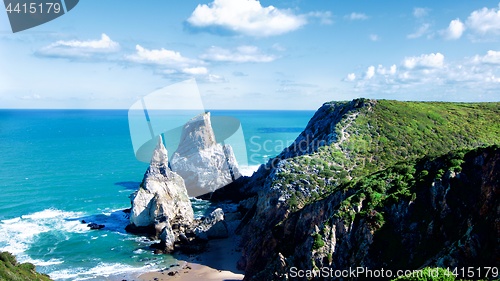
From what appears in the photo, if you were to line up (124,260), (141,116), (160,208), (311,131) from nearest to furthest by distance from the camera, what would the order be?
1. (141,116)
2. (124,260)
3. (160,208)
4. (311,131)

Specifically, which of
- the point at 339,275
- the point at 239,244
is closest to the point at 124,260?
the point at 239,244

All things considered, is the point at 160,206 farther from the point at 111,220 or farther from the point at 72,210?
the point at 72,210

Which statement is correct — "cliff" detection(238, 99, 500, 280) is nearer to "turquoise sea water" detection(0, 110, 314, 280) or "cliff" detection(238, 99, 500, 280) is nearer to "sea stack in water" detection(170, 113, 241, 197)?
"turquoise sea water" detection(0, 110, 314, 280)

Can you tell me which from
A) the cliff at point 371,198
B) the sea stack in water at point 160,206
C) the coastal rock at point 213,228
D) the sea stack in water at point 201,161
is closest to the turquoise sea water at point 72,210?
the sea stack in water at point 160,206

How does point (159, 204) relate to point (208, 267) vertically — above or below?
above

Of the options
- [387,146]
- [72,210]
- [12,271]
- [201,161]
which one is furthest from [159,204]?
[387,146]

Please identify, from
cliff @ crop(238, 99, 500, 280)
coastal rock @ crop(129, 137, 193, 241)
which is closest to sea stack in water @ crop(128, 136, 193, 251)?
coastal rock @ crop(129, 137, 193, 241)

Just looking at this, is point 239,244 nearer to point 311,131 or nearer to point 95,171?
point 311,131
